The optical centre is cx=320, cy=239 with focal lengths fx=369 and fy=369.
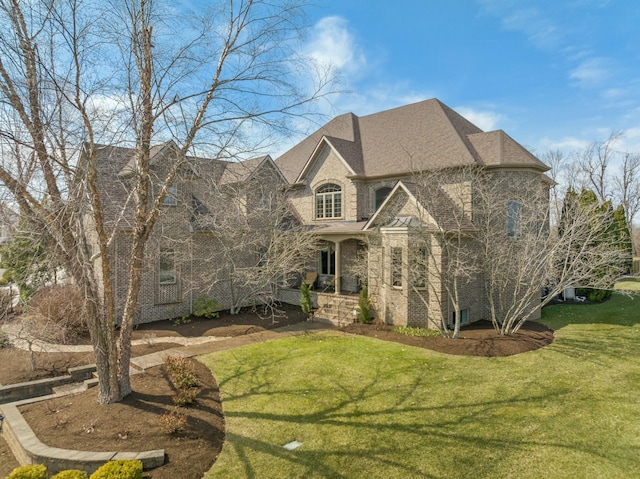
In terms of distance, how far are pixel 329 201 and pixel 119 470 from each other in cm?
1688

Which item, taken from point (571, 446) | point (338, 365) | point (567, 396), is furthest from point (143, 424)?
point (567, 396)

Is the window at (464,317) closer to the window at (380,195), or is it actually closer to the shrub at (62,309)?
the window at (380,195)

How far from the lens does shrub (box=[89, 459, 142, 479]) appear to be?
5219 millimetres

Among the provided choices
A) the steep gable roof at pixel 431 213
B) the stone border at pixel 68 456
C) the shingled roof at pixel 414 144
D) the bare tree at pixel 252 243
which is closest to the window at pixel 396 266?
the steep gable roof at pixel 431 213

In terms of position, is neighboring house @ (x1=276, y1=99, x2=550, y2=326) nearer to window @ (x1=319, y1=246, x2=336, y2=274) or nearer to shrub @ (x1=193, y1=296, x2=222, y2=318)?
window @ (x1=319, y1=246, x2=336, y2=274)

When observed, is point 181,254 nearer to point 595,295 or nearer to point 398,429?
point 398,429

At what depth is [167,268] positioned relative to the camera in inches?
658

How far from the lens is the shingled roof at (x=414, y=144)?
16625 mm

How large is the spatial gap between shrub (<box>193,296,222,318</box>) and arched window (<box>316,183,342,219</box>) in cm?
788

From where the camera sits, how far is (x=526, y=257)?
13094 millimetres

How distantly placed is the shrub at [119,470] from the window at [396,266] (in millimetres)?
11597

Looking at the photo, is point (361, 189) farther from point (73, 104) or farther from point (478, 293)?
point (73, 104)

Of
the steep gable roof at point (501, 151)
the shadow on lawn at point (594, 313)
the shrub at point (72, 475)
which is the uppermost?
the steep gable roof at point (501, 151)

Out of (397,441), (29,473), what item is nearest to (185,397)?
(29,473)
